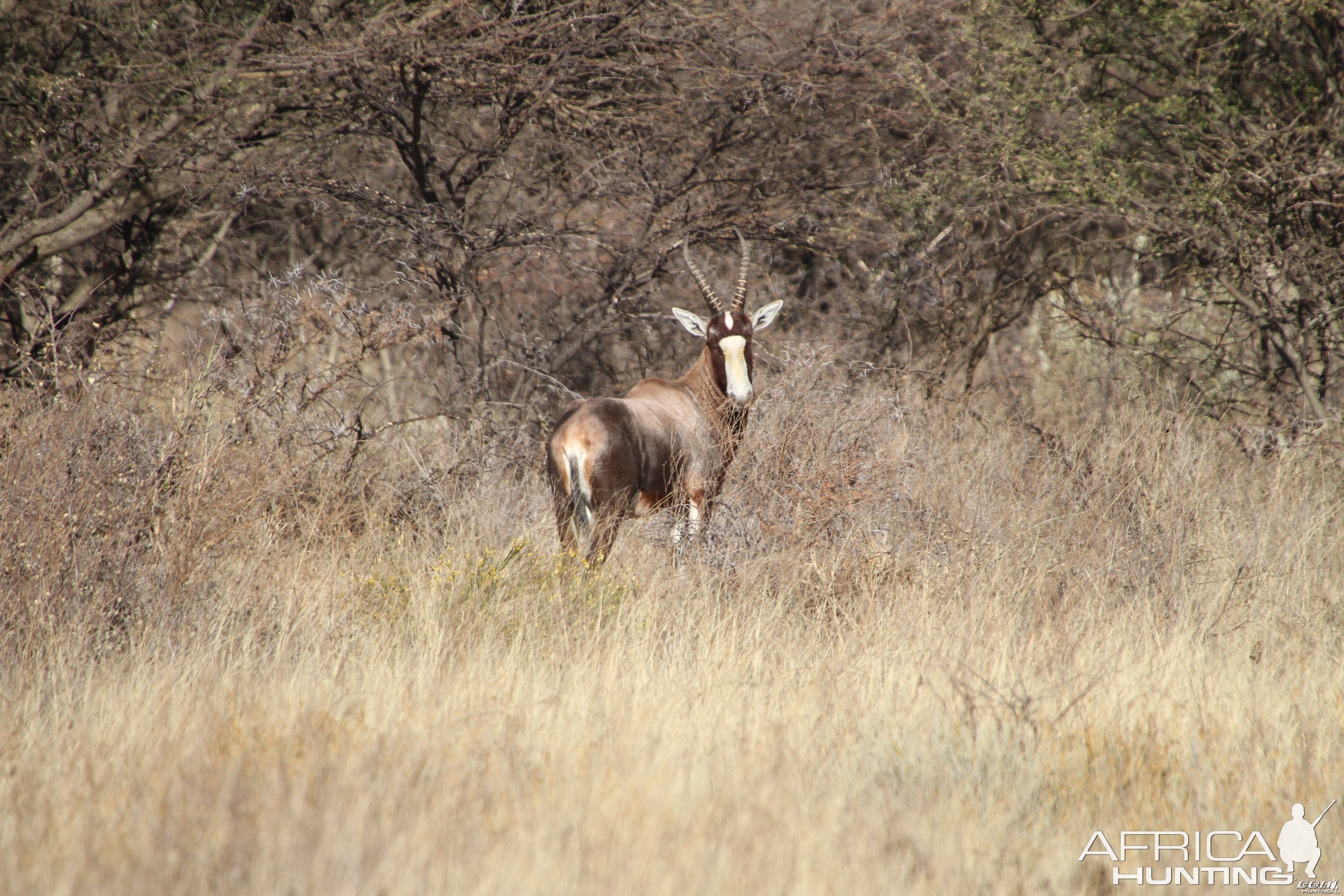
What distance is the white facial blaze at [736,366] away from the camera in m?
7.77

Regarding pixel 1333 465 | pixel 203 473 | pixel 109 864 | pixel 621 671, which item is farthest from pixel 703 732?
pixel 1333 465

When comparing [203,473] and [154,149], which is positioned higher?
[154,149]

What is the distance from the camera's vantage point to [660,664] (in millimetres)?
4895

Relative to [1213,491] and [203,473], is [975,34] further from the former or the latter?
[203,473]

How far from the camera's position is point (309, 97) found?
9445 millimetres

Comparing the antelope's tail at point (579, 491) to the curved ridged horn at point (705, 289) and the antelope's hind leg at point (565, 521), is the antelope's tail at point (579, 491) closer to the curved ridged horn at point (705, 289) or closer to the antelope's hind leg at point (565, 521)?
the antelope's hind leg at point (565, 521)

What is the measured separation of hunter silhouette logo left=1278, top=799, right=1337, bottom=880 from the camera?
3420 millimetres

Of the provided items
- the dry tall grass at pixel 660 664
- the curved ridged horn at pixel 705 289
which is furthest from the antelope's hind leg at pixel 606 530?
the curved ridged horn at pixel 705 289

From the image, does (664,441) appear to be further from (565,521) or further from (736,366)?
(565,521)

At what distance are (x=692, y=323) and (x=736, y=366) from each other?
33.0 inches

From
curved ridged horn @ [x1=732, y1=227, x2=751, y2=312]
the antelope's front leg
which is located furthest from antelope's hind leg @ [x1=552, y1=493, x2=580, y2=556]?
curved ridged horn @ [x1=732, y1=227, x2=751, y2=312]

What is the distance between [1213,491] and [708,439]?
10.9 ft

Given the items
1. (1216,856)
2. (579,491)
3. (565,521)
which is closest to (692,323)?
(579,491)

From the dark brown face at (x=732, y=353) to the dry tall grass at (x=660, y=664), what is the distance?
13.9 inches
